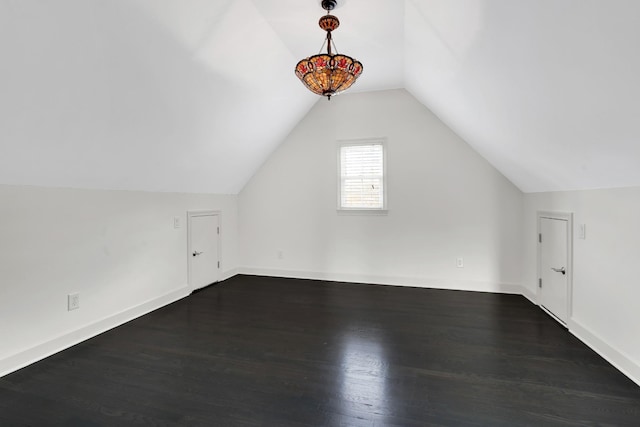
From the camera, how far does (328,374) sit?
2.21 metres

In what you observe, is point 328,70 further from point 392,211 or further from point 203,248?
point 203,248

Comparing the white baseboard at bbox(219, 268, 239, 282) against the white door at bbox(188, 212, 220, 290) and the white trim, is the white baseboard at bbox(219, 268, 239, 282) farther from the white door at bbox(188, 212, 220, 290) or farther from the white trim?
the white trim

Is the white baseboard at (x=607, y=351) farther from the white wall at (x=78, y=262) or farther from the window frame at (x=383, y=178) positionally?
the white wall at (x=78, y=262)

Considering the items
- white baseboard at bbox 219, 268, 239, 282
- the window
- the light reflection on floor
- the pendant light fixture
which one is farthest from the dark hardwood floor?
the pendant light fixture

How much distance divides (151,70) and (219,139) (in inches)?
53.3

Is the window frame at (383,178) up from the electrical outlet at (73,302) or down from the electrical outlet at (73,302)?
up

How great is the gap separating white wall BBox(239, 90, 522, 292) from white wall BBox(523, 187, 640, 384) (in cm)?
120

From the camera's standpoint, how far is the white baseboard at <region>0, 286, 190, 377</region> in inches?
89.6

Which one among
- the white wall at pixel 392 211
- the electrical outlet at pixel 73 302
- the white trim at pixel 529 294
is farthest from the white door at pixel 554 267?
the electrical outlet at pixel 73 302

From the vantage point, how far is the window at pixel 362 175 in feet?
14.8

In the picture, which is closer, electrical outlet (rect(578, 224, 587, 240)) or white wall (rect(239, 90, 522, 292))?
electrical outlet (rect(578, 224, 587, 240))

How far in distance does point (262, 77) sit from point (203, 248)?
243 cm

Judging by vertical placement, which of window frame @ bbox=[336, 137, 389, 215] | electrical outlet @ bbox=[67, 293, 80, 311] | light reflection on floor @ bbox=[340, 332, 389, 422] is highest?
window frame @ bbox=[336, 137, 389, 215]

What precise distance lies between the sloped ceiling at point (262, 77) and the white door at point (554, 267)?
0.44 m
